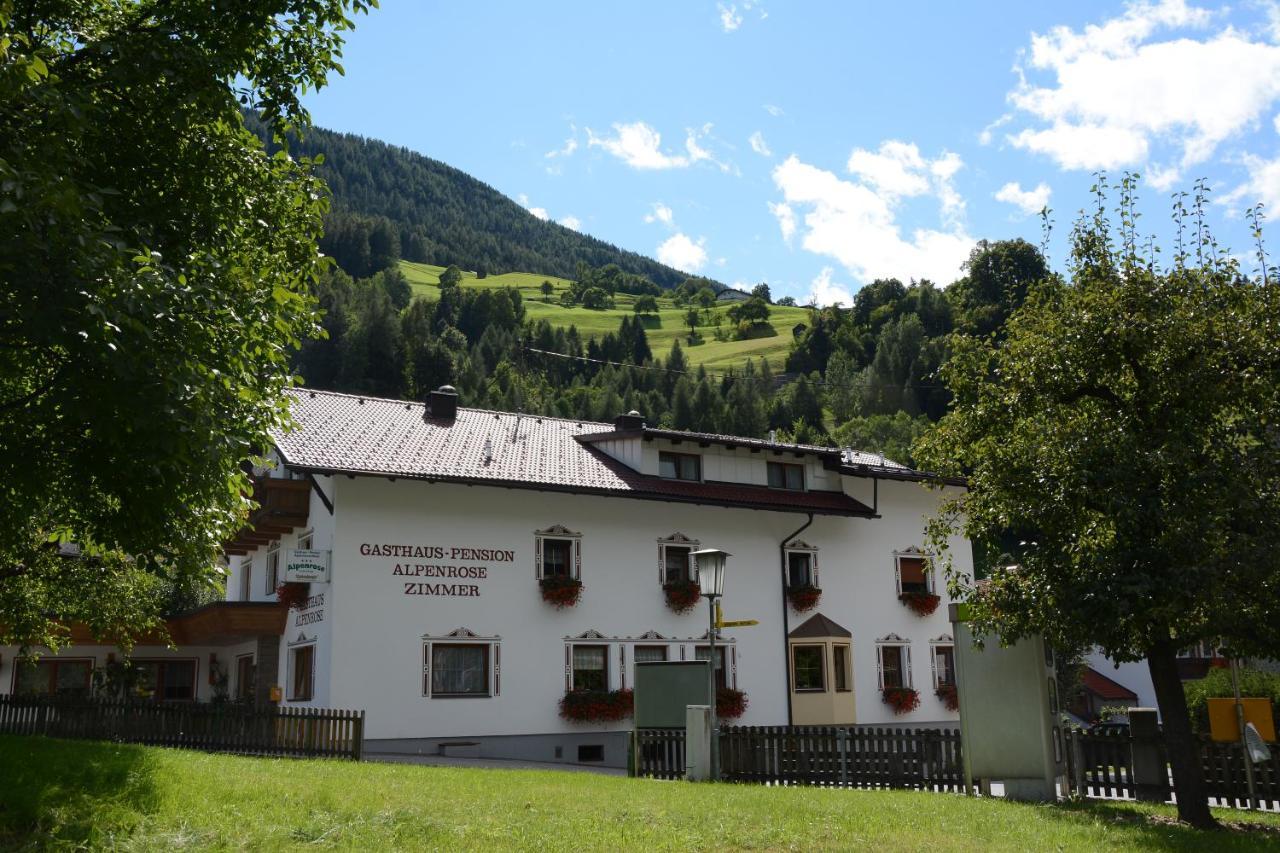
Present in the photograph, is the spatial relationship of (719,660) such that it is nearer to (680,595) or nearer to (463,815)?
(680,595)

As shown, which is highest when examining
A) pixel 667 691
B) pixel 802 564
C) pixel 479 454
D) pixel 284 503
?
pixel 479 454

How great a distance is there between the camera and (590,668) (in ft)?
89.3

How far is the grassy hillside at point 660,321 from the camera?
153 m

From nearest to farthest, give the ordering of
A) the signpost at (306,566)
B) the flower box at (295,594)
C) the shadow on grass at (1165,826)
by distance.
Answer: the shadow on grass at (1165,826), the signpost at (306,566), the flower box at (295,594)

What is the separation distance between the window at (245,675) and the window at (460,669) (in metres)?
6.21

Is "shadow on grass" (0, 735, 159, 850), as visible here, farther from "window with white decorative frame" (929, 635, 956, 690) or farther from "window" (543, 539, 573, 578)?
"window with white decorative frame" (929, 635, 956, 690)

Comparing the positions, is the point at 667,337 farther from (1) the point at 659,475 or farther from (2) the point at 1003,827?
(2) the point at 1003,827

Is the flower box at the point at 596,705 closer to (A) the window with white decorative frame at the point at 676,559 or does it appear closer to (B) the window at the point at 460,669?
(B) the window at the point at 460,669

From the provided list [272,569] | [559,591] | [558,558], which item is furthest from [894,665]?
[272,569]

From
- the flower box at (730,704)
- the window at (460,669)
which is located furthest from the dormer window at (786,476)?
the window at (460,669)

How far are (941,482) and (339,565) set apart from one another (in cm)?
1287

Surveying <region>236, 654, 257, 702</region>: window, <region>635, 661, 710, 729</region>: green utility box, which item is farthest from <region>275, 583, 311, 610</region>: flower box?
<region>635, 661, 710, 729</region>: green utility box

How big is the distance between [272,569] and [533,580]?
6.72 meters

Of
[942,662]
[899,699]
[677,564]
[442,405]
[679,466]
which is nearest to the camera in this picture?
[677,564]
